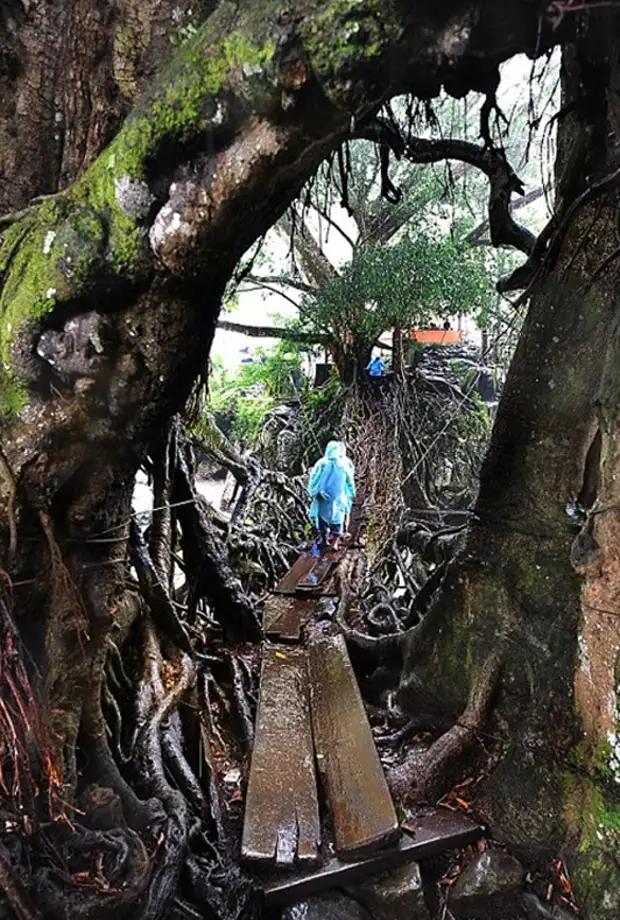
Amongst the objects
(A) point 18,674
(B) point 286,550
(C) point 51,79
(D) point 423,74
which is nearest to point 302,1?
(D) point 423,74

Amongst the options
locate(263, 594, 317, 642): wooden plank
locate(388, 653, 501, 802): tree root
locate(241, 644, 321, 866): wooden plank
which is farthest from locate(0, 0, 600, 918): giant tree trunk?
locate(263, 594, 317, 642): wooden plank

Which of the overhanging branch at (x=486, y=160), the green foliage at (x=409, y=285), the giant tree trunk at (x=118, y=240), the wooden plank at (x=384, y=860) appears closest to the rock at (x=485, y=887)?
the wooden plank at (x=384, y=860)

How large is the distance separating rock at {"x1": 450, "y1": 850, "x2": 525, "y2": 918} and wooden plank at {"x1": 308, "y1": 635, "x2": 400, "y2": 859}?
377mm

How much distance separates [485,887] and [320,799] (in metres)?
0.74

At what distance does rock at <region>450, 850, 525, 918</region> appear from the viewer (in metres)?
2.55

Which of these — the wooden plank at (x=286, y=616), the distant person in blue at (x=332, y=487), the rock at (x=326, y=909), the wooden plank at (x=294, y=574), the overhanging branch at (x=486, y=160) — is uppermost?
the overhanging branch at (x=486, y=160)

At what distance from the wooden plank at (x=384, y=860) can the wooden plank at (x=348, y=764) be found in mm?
53

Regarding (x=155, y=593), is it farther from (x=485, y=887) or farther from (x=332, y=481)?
(x=332, y=481)

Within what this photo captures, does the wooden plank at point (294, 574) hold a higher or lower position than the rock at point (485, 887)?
higher

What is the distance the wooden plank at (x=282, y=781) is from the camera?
2432 millimetres

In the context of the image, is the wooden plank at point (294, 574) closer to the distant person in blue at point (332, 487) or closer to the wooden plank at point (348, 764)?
the distant person in blue at point (332, 487)

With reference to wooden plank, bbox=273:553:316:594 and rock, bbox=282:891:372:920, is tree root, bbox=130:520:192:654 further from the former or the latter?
rock, bbox=282:891:372:920

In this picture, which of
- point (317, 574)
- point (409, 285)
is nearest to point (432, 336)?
point (409, 285)

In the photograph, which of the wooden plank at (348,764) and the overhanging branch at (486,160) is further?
the overhanging branch at (486,160)
